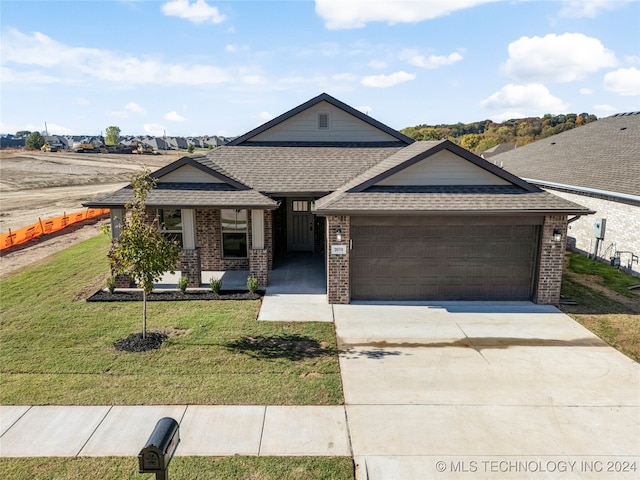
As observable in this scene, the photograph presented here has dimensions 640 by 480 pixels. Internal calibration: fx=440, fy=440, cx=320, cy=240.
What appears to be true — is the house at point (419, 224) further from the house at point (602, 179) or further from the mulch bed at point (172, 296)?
the house at point (602, 179)

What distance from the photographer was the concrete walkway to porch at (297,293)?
11.5 m

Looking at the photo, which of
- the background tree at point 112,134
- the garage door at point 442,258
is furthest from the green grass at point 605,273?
the background tree at point 112,134

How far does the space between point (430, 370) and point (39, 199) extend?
3995 centimetres

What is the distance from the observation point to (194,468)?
19.1ft

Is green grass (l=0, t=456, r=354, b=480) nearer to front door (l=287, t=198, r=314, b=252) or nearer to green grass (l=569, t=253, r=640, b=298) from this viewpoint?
green grass (l=569, t=253, r=640, b=298)

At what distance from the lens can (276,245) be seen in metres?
17.2

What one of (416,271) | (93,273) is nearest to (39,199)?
(93,273)

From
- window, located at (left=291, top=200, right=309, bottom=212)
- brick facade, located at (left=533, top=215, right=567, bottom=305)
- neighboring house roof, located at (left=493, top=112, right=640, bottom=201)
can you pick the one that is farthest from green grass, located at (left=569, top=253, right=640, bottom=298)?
window, located at (left=291, top=200, right=309, bottom=212)

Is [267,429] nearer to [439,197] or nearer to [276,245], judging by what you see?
[439,197]

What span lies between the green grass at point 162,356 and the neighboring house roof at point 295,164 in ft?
15.4

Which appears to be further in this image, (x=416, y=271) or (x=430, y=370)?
(x=416, y=271)

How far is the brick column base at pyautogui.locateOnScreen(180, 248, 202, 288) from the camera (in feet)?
44.7

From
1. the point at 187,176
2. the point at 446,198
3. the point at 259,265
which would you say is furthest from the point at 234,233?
the point at 446,198

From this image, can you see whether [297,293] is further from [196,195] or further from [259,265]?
[196,195]
